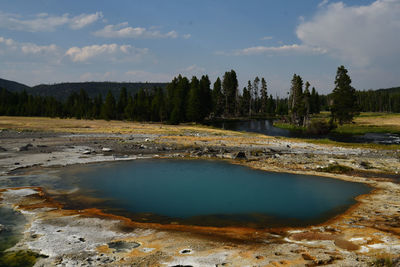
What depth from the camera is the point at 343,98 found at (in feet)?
238

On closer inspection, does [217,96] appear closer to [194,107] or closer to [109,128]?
[194,107]

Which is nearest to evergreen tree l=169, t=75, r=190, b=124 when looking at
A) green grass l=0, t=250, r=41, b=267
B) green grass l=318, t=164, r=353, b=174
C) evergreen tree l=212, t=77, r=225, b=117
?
evergreen tree l=212, t=77, r=225, b=117

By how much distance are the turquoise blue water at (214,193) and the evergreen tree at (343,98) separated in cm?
5874

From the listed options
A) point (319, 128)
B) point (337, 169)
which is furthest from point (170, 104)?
point (337, 169)

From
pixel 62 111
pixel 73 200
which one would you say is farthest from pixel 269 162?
pixel 62 111

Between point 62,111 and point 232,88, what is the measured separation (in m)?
69.2

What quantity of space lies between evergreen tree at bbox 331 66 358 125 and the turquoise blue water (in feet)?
193

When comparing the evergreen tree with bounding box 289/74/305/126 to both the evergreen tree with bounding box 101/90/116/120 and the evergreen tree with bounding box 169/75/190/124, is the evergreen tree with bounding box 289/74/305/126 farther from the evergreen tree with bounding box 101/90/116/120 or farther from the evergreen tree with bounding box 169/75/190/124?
the evergreen tree with bounding box 101/90/116/120

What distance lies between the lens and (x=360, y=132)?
60938 millimetres

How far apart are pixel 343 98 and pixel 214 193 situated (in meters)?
66.4

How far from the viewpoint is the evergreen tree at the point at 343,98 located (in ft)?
237

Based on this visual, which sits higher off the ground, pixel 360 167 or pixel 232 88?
pixel 232 88

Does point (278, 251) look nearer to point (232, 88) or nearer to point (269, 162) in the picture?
point (269, 162)

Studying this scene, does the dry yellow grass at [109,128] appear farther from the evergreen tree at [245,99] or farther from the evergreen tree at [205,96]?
the evergreen tree at [245,99]
